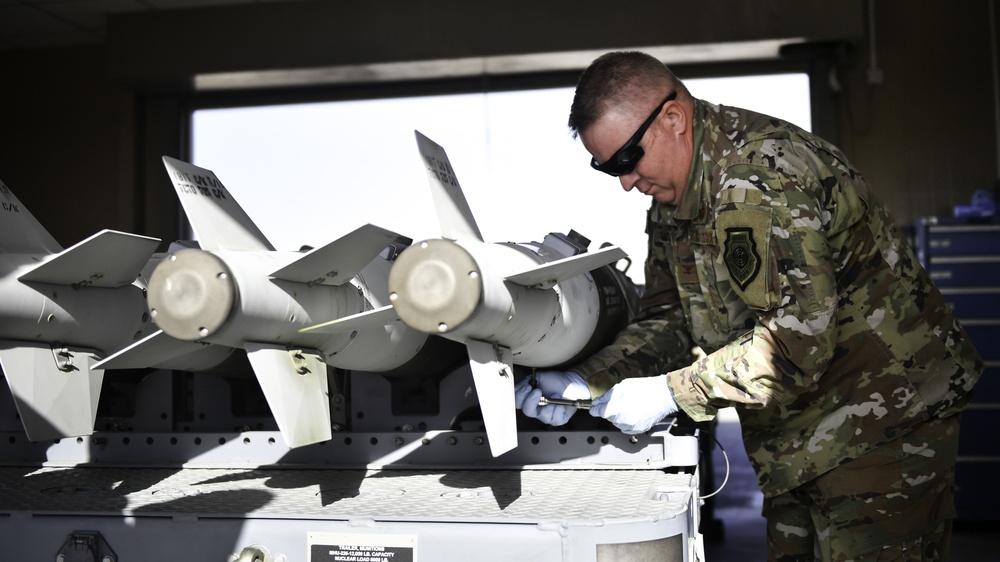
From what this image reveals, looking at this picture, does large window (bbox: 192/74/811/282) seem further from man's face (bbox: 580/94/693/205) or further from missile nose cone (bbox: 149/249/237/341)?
missile nose cone (bbox: 149/249/237/341)

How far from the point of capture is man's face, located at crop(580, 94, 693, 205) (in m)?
2.12

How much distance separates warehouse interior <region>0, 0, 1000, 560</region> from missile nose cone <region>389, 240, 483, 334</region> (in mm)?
4364

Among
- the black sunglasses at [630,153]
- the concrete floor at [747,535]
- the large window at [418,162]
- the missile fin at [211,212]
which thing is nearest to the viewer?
the missile fin at [211,212]

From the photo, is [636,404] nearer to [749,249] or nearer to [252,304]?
[749,249]

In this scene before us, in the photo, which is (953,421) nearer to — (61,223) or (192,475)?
(192,475)

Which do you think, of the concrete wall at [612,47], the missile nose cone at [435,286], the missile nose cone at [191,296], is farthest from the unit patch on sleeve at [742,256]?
the concrete wall at [612,47]

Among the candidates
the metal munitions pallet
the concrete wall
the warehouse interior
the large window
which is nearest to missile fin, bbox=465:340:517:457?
the metal munitions pallet

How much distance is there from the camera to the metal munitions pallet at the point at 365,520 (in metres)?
1.50

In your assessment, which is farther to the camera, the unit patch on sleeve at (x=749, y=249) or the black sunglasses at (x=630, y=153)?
the black sunglasses at (x=630, y=153)

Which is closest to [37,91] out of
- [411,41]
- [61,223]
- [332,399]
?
[61,223]

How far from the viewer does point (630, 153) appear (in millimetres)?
2135

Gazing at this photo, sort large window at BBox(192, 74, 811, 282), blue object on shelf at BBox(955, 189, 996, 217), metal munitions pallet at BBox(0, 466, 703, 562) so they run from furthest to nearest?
1. large window at BBox(192, 74, 811, 282)
2. blue object on shelf at BBox(955, 189, 996, 217)
3. metal munitions pallet at BBox(0, 466, 703, 562)

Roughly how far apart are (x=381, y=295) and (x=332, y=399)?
0.37 meters

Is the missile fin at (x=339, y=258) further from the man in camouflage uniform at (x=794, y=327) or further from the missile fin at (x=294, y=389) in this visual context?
the man in camouflage uniform at (x=794, y=327)
